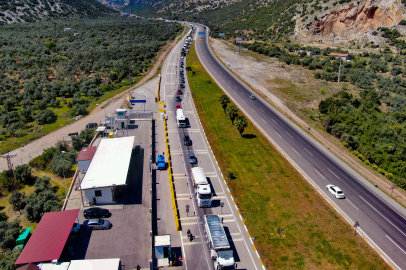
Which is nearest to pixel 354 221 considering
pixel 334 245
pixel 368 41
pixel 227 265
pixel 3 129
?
pixel 334 245

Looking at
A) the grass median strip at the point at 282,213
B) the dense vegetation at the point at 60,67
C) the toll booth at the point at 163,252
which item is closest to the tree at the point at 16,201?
the toll booth at the point at 163,252

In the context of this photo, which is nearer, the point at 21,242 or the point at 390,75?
the point at 21,242

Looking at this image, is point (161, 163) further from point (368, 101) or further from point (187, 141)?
point (368, 101)

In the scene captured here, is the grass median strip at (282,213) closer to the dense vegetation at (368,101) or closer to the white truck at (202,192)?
the white truck at (202,192)

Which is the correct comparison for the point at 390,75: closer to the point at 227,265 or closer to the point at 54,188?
the point at 227,265

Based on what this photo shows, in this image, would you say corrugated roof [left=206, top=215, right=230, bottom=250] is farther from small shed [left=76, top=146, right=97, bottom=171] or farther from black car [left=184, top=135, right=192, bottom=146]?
black car [left=184, top=135, right=192, bottom=146]

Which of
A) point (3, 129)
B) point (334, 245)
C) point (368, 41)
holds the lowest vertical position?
point (334, 245)

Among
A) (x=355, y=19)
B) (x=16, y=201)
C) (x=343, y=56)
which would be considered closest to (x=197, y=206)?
(x=16, y=201)
